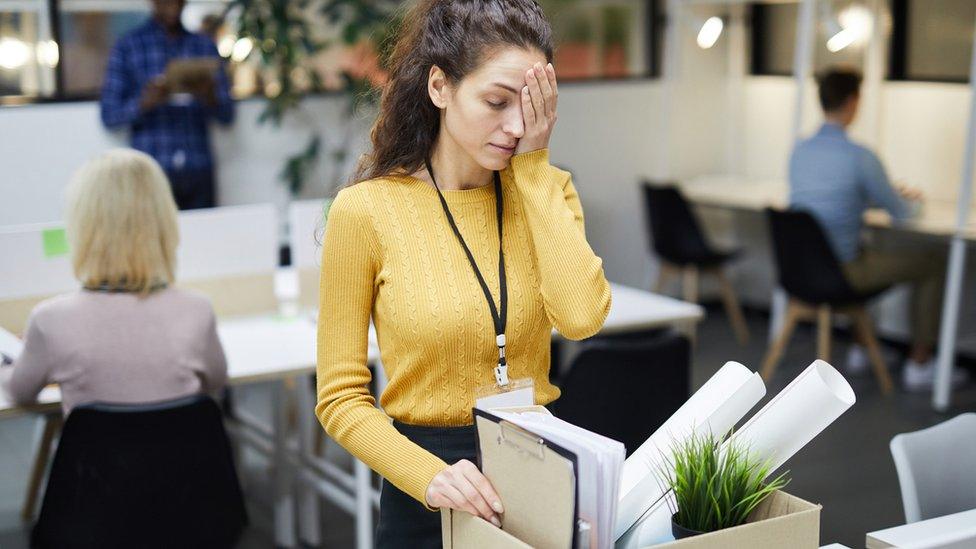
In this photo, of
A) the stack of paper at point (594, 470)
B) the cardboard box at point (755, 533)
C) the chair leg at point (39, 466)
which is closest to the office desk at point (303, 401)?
the chair leg at point (39, 466)

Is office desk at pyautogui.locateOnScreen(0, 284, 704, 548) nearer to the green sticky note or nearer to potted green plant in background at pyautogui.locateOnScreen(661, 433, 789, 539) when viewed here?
the green sticky note

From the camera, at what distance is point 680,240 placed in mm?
6129

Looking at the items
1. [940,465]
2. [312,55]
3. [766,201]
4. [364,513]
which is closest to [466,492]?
[940,465]

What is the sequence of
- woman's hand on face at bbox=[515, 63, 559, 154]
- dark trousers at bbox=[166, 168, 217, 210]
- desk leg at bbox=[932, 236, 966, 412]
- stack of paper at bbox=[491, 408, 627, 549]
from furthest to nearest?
dark trousers at bbox=[166, 168, 217, 210]
desk leg at bbox=[932, 236, 966, 412]
woman's hand on face at bbox=[515, 63, 559, 154]
stack of paper at bbox=[491, 408, 627, 549]

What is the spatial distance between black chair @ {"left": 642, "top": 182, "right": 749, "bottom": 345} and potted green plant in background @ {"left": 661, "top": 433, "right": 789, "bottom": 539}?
4.85 m

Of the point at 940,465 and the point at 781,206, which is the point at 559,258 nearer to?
the point at 940,465

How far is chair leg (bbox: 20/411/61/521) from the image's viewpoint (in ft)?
11.9

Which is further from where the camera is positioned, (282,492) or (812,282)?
(812,282)

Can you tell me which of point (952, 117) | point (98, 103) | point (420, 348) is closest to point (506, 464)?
point (420, 348)

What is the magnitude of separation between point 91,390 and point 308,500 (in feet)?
3.79

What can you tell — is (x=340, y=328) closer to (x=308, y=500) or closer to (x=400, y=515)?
(x=400, y=515)

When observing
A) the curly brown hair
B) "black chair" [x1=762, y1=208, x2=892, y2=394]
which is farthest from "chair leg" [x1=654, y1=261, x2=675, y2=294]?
the curly brown hair

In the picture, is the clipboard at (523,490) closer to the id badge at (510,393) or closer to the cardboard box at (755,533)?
the cardboard box at (755,533)

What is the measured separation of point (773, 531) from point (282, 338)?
2.40 m
